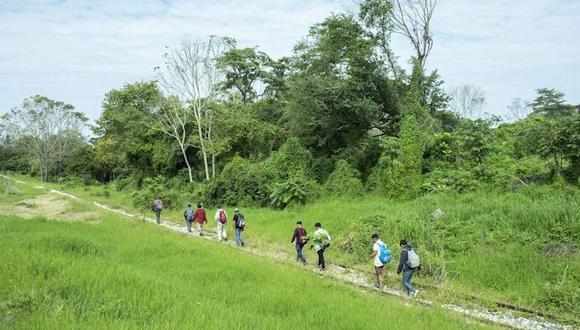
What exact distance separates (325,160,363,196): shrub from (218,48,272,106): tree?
2227cm

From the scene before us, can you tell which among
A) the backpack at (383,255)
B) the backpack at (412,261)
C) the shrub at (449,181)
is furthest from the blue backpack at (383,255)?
the shrub at (449,181)

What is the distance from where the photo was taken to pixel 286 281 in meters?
9.27

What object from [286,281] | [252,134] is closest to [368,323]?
[286,281]

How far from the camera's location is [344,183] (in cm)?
2280

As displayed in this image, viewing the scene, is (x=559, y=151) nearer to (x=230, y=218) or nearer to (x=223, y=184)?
(x=230, y=218)

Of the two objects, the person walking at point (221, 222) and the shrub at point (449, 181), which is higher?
the shrub at point (449, 181)

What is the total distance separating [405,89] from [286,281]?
18693 millimetres

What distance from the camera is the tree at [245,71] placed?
143 feet

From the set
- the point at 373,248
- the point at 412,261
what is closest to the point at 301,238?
the point at 373,248

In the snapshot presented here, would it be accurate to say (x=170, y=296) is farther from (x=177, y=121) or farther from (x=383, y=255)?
(x=177, y=121)

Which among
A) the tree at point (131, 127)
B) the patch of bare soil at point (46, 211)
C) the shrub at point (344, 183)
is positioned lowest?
the patch of bare soil at point (46, 211)

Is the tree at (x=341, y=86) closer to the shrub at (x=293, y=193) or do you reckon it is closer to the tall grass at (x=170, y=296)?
the shrub at (x=293, y=193)

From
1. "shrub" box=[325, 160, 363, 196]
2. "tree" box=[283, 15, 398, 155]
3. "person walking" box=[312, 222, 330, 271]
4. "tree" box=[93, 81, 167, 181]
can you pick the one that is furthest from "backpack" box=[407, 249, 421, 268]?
"tree" box=[93, 81, 167, 181]

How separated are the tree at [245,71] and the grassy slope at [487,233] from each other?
89.5ft
